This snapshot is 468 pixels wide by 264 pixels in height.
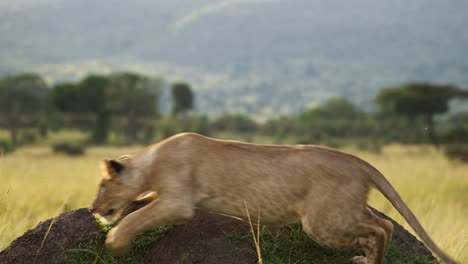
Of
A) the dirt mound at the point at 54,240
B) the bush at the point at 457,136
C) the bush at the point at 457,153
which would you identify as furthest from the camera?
the bush at the point at 457,136

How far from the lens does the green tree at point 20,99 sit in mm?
65625

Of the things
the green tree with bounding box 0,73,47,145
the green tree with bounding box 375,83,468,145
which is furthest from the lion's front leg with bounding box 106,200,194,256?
the green tree with bounding box 0,73,47,145

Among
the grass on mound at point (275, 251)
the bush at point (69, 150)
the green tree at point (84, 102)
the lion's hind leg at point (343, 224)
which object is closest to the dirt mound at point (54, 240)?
the grass on mound at point (275, 251)

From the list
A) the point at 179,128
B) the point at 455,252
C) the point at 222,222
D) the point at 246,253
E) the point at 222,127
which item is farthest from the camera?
the point at 222,127

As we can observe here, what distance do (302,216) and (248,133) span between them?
73331mm

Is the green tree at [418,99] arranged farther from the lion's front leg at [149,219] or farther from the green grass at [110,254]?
the lion's front leg at [149,219]

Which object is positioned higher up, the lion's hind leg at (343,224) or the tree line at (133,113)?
the lion's hind leg at (343,224)

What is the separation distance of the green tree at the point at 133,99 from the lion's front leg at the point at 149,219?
2578 inches

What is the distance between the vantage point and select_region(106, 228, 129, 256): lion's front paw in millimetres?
4457

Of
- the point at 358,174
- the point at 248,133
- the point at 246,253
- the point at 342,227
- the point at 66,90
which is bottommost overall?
the point at 248,133

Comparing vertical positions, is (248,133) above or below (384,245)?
below

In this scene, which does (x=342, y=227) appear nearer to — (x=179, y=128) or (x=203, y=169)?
(x=203, y=169)

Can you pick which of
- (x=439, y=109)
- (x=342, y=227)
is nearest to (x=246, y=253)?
(x=342, y=227)

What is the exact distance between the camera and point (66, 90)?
2876 inches
